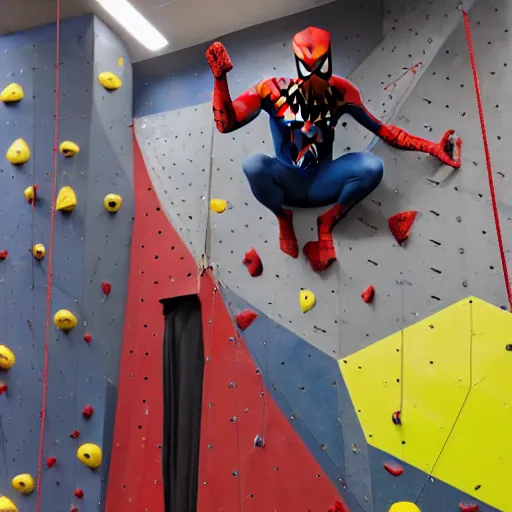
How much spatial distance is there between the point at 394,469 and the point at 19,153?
1880 millimetres

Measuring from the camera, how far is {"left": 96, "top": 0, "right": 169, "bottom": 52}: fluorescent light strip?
2519mm

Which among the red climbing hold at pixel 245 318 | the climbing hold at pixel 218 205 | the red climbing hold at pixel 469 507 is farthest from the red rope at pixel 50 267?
the red climbing hold at pixel 469 507

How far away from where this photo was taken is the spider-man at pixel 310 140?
200cm

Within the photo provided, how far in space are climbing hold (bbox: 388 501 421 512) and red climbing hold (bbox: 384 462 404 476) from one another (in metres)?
0.09

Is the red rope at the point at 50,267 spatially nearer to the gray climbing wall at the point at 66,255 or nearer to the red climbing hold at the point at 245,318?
the gray climbing wall at the point at 66,255

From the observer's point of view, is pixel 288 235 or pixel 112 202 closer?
pixel 288 235

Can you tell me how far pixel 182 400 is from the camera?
2326 mm

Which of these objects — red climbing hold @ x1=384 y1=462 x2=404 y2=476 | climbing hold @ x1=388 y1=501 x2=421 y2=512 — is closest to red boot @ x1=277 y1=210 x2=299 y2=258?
red climbing hold @ x1=384 y1=462 x2=404 y2=476

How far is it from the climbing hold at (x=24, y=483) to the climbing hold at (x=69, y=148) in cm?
126

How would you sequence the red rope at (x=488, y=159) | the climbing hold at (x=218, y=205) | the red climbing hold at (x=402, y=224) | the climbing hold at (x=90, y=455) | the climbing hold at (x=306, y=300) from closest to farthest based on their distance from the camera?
the red rope at (x=488, y=159) < the red climbing hold at (x=402, y=224) < the climbing hold at (x=306, y=300) < the climbing hold at (x=90, y=455) < the climbing hold at (x=218, y=205)

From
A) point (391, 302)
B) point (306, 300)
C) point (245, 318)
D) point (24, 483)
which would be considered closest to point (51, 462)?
point (24, 483)

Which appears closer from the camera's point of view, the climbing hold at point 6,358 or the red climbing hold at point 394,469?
the red climbing hold at point 394,469

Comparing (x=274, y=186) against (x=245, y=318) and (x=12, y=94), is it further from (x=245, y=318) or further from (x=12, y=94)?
(x=12, y=94)

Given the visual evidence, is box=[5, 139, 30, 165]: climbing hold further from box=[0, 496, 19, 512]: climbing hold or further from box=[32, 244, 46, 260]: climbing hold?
box=[0, 496, 19, 512]: climbing hold
